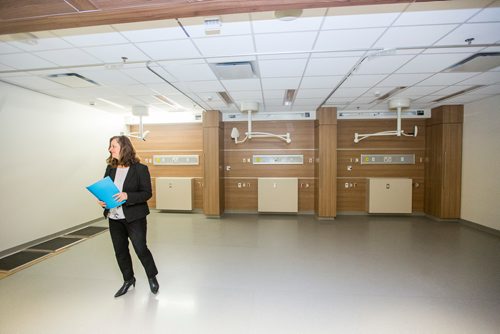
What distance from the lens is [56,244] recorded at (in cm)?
439

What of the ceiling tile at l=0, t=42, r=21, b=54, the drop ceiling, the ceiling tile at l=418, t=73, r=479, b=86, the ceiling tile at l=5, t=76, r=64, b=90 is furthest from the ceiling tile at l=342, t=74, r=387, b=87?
the ceiling tile at l=5, t=76, r=64, b=90

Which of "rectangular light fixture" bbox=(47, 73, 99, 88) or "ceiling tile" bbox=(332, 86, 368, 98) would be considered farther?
"ceiling tile" bbox=(332, 86, 368, 98)

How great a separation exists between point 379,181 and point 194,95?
5.26 metres

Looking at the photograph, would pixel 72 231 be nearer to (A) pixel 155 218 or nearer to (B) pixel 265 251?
(A) pixel 155 218

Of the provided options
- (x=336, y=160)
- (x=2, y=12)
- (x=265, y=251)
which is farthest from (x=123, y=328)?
(x=336, y=160)

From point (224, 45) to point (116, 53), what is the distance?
1.42 m

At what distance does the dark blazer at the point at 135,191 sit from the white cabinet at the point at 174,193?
4266mm

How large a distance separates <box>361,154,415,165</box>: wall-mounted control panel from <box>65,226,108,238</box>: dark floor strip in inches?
275

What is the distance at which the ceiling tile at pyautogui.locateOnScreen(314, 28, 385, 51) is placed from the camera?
247 centimetres

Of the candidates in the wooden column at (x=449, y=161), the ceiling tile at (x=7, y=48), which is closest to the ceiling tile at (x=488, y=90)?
the wooden column at (x=449, y=161)

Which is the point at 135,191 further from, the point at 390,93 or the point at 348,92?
the point at 390,93

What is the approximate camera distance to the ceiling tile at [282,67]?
319 centimetres

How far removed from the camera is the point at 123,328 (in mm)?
2170

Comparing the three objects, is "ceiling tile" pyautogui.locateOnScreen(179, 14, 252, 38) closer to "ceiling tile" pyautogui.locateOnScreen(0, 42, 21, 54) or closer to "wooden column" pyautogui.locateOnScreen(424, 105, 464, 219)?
"ceiling tile" pyautogui.locateOnScreen(0, 42, 21, 54)
